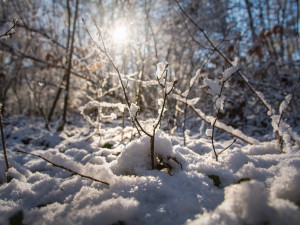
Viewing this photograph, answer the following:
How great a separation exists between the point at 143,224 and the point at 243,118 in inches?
159

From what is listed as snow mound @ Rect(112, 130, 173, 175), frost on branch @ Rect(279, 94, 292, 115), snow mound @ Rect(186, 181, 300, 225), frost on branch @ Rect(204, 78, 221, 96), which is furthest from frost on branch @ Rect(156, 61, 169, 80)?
frost on branch @ Rect(279, 94, 292, 115)

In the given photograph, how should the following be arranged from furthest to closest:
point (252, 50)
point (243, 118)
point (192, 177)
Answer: point (243, 118) < point (252, 50) < point (192, 177)

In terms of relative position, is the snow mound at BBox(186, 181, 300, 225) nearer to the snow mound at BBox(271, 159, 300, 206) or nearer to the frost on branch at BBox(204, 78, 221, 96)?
the snow mound at BBox(271, 159, 300, 206)

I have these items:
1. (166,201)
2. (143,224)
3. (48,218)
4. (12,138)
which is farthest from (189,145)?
(12,138)

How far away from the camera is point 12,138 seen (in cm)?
292

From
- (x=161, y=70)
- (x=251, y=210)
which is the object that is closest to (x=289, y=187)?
(x=251, y=210)

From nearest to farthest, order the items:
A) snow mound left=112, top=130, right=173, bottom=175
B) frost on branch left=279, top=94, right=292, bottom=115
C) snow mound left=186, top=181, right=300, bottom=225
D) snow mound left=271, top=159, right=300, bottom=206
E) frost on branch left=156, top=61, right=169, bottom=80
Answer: snow mound left=186, top=181, right=300, bottom=225 < snow mound left=271, top=159, right=300, bottom=206 < frost on branch left=156, top=61, right=169, bottom=80 < snow mound left=112, top=130, right=173, bottom=175 < frost on branch left=279, top=94, right=292, bottom=115

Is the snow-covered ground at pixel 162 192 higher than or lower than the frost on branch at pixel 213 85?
lower

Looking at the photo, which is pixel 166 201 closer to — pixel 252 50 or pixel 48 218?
pixel 48 218

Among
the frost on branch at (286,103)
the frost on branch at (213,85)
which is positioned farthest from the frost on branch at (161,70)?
the frost on branch at (286,103)

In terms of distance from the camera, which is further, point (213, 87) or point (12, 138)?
point (12, 138)

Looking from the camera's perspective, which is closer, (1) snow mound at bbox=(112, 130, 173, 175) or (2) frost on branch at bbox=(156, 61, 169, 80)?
(2) frost on branch at bbox=(156, 61, 169, 80)

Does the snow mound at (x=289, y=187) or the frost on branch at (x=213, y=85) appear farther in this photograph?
the frost on branch at (x=213, y=85)

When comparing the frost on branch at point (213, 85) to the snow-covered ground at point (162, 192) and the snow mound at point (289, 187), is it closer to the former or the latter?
the snow-covered ground at point (162, 192)
